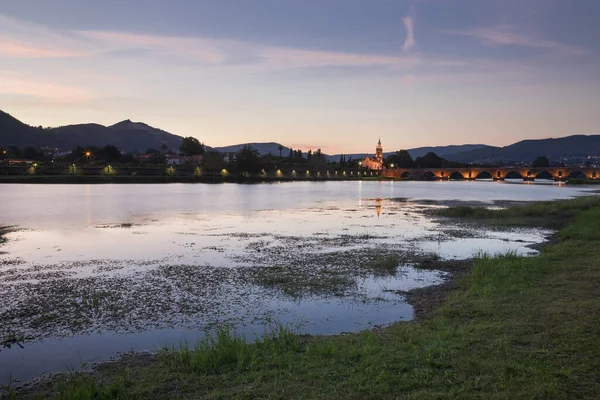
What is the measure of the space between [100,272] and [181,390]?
499 inches

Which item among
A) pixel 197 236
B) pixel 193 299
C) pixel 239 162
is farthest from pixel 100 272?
pixel 239 162

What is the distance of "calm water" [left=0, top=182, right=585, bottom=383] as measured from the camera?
11.8 m

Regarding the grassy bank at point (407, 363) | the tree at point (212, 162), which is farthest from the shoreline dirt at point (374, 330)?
the tree at point (212, 162)

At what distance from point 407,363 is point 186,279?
11421mm

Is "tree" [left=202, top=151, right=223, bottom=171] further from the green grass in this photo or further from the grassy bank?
the grassy bank

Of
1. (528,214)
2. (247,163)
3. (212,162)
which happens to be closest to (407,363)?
(528,214)

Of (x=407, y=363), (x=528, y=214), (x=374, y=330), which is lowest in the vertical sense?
(x=374, y=330)

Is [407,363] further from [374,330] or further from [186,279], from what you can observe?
[186,279]

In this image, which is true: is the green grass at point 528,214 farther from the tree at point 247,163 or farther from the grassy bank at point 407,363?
the tree at point 247,163

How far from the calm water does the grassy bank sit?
6.43 feet

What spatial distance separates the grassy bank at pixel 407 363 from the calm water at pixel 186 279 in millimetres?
1961

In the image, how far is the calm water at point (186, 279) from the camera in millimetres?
11844

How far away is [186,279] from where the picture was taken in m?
17.6

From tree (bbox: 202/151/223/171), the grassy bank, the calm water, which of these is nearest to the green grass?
the calm water
